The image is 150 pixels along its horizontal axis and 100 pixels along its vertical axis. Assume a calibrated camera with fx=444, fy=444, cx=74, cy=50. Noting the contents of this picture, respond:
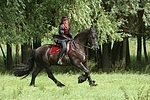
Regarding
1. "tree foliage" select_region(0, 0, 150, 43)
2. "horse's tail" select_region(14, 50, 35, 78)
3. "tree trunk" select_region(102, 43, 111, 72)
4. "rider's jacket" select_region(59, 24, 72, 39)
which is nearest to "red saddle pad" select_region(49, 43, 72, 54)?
"rider's jacket" select_region(59, 24, 72, 39)

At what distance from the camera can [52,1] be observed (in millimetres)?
23469

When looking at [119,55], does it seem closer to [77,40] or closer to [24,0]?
[24,0]

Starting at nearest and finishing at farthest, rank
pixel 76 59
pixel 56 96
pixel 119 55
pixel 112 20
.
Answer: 1. pixel 56 96
2. pixel 76 59
3. pixel 112 20
4. pixel 119 55

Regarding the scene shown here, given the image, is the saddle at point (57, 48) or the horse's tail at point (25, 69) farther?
the horse's tail at point (25, 69)

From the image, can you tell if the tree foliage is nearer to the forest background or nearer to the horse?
the forest background

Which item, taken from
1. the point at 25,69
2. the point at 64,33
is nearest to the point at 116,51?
the point at 25,69

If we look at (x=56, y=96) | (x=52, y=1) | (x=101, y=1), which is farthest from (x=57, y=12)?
(x=56, y=96)

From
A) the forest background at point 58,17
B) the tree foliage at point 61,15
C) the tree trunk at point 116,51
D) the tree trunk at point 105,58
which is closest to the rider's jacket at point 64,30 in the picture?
the forest background at point 58,17

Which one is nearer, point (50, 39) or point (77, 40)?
point (77, 40)

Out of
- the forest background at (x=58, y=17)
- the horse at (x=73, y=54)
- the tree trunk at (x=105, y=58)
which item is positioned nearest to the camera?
the horse at (x=73, y=54)

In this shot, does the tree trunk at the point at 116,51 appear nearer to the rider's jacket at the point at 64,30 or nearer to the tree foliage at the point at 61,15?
the tree foliage at the point at 61,15

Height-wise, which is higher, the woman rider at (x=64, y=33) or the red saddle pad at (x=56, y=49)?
the woman rider at (x=64, y=33)

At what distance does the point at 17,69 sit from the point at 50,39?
7.71 m

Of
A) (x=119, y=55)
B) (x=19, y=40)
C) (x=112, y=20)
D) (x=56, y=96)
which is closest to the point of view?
(x=56, y=96)
